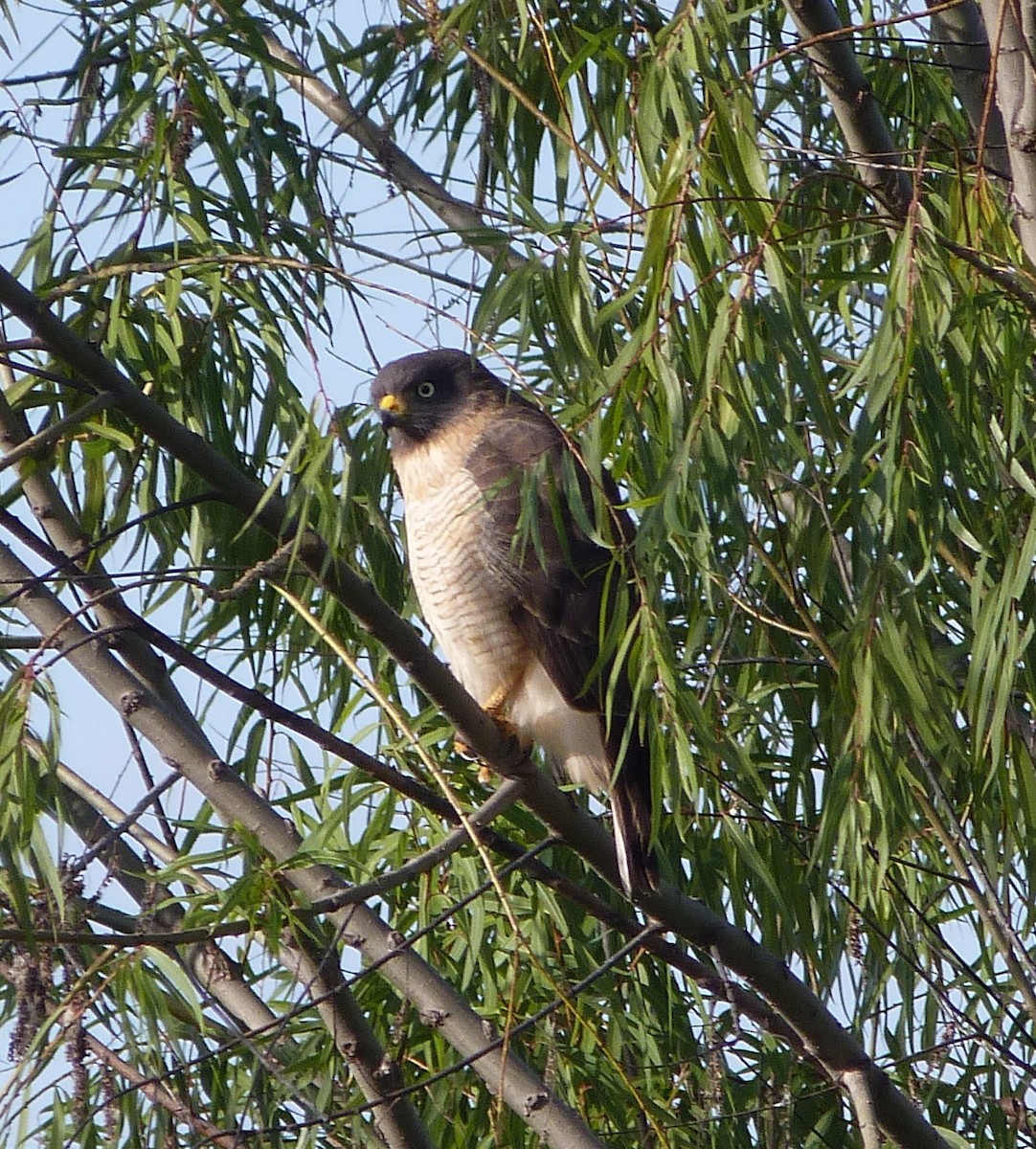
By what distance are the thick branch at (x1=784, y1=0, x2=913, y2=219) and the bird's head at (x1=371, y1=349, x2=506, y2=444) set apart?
3.71 feet

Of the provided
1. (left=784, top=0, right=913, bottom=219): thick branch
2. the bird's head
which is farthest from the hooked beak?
(left=784, top=0, right=913, bottom=219): thick branch

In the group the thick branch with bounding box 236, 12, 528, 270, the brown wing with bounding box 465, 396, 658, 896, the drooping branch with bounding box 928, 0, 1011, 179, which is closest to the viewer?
the drooping branch with bounding box 928, 0, 1011, 179

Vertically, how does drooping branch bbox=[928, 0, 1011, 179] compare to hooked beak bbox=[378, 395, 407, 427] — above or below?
below

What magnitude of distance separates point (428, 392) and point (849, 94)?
1355 millimetres

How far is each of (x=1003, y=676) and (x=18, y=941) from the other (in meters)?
1.35

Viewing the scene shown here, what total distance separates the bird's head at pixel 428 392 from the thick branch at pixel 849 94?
1.13 m

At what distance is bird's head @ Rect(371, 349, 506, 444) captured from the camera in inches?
148

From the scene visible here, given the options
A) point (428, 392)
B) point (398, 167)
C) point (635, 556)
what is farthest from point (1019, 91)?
point (398, 167)

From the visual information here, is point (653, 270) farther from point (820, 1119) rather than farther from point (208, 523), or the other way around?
point (820, 1119)

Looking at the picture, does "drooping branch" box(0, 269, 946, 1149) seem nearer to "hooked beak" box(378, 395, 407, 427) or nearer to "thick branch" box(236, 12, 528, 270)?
"hooked beak" box(378, 395, 407, 427)

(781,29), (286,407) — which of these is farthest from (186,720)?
(781,29)

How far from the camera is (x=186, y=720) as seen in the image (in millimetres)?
2914

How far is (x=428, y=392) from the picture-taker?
388cm

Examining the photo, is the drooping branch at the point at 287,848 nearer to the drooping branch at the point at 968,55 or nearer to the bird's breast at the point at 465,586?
the bird's breast at the point at 465,586
